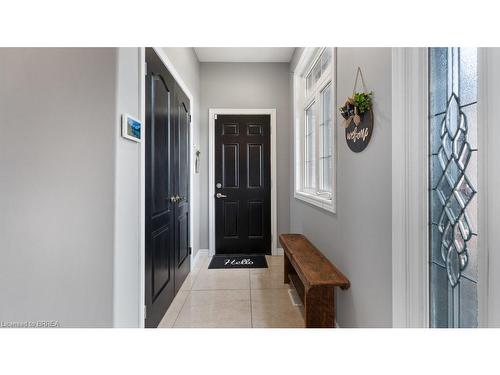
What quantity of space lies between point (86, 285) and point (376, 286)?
150cm

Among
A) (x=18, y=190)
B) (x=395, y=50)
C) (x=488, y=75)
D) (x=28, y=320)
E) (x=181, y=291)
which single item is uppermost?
(x=395, y=50)

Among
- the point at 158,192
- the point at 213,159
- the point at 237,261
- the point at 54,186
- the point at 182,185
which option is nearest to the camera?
the point at 54,186

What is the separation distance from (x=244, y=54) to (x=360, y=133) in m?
2.69

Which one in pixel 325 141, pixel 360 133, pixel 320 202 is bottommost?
pixel 320 202

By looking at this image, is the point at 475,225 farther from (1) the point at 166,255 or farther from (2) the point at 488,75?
(1) the point at 166,255

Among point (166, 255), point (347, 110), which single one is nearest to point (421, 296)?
point (347, 110)

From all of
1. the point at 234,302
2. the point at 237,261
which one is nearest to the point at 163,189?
the point at 234,302

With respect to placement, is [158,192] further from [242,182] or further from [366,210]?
[242,182]

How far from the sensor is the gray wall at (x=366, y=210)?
1.26 m

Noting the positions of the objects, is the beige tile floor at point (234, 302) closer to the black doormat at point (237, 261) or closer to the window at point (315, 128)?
the black doormat at point (237, 261)

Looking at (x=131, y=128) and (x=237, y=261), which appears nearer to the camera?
(x=131, y=128)

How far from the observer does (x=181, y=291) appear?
2590 millimetres

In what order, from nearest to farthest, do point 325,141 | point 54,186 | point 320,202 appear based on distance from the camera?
1. point 54,186
2. point 320,202
3. point 325,141

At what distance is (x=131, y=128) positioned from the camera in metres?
1.46
